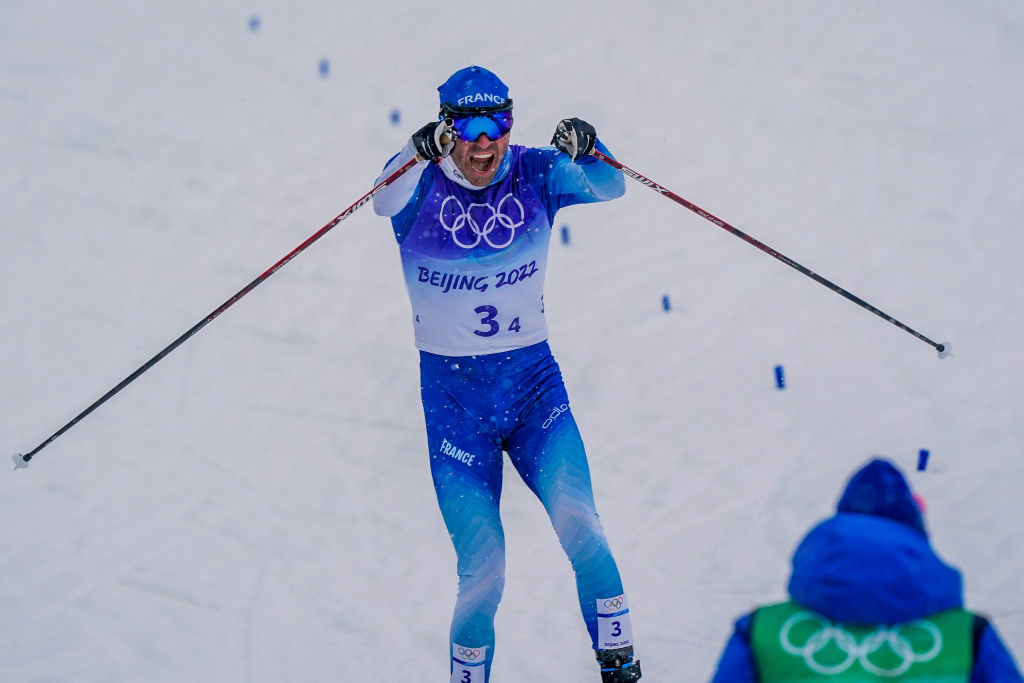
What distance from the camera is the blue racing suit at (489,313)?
4.52 m

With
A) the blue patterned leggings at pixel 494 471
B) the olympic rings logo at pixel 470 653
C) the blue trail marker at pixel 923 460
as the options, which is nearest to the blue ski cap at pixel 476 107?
the blue patterned leggings at pixel 494 471

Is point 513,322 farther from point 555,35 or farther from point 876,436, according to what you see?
point 555,35

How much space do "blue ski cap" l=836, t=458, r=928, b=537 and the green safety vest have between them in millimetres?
190

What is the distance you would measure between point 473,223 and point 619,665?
1524 mm

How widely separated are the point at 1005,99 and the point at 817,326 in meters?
2.46

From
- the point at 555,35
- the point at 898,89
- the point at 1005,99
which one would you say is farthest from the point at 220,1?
the point at 1005,99

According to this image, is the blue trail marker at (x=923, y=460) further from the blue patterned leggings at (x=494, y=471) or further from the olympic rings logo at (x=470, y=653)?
the olympic rings logo at (x=470, y=653)

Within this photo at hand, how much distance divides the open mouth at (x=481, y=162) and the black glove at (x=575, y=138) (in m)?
0.23

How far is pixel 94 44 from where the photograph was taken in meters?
8.62

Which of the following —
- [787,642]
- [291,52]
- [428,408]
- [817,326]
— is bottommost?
[787,642]

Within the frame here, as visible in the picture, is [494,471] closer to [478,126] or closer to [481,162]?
[481,162]

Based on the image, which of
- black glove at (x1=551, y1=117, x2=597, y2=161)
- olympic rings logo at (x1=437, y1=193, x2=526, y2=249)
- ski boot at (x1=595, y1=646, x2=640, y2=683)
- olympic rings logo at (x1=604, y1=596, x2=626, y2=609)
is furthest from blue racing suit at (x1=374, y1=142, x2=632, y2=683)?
ski boot at (x1=595, y1=646, x2=640, y2=683)

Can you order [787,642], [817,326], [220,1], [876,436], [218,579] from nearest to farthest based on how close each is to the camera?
[787,642], [218,579], [876,436], [817,326], [220,1]

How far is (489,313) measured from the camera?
4.63 m
